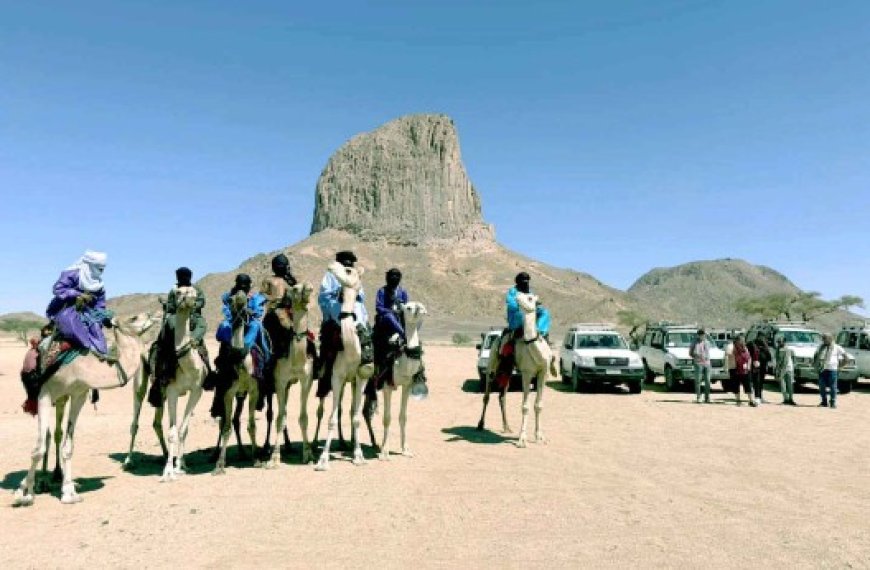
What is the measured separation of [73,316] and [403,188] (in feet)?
578

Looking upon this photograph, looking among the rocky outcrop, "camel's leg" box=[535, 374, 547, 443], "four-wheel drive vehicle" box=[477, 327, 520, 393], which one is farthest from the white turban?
the rocky outcrop

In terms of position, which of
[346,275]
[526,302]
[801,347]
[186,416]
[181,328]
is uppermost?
[346,275]

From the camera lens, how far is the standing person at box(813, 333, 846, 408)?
1675 cm

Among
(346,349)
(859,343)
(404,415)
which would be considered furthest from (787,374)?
(346,349)

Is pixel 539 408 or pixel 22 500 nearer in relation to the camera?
pixel 22 500

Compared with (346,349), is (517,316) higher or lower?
higher

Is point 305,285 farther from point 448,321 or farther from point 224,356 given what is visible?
point 448,321

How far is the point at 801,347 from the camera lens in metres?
21.7

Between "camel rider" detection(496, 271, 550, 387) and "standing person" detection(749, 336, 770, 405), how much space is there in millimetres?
9420

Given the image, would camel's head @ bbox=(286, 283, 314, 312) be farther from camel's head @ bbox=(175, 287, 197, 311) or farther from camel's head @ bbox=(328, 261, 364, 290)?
camel's head @ bbox=(175, 287, 197, 311)

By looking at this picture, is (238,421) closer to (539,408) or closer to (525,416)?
(525,416)

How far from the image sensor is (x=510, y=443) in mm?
11367

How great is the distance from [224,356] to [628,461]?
6.71 metres

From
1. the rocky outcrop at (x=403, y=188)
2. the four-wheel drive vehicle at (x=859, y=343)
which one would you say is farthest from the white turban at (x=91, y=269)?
the rocky outcrop at (x=403, y=188)
